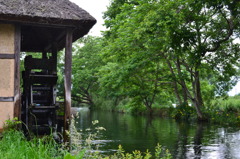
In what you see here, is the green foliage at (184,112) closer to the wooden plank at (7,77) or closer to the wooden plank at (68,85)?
the wooden plank at (68,85)

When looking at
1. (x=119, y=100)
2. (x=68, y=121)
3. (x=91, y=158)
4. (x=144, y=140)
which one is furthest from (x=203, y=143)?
(x=119, y=100)

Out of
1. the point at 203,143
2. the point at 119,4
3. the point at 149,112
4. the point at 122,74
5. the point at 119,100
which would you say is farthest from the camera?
the point at 119,100

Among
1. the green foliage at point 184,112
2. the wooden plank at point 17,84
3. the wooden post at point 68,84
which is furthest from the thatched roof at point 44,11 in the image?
the green foliage at point 184,112

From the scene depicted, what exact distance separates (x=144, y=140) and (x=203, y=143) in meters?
2.40

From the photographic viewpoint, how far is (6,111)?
9.34 metres

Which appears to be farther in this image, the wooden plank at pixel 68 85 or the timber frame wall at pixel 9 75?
the wooden plank at pixel 68 85

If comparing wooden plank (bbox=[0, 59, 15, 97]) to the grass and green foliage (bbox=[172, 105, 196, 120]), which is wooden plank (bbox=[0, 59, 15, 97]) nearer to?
the grass

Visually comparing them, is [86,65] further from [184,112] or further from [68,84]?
[68,84]

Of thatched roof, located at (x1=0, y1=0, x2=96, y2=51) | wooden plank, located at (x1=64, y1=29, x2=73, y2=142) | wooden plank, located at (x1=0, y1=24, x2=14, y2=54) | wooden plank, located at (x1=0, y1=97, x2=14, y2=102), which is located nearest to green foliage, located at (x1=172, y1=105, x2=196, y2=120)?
thatched roof, located at (x1=0, y1=0, x2=96, y2=51)

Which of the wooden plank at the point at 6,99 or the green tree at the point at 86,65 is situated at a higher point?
the green tree at the point at 86,65

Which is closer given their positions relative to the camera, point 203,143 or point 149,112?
point 203,143

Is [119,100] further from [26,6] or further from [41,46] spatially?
[26,6]

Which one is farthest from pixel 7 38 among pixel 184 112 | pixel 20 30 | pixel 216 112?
pixel 184 112

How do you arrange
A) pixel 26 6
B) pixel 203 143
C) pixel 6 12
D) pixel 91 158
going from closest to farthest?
pixel 91 158, pixel 6 12, pixel 26 6, pixel 203 143
